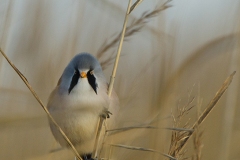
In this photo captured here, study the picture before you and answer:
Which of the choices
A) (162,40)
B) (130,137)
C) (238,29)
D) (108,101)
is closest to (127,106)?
(108,101)

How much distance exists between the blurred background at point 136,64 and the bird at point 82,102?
0.17 feet

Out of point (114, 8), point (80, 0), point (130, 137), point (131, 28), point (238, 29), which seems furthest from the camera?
point (80, 0)

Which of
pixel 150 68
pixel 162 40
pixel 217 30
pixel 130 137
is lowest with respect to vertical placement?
pixel 130 137

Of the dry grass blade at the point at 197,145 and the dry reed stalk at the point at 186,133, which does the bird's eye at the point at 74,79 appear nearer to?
the dry reed stalk at the point at 186,133

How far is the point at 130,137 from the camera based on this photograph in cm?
113

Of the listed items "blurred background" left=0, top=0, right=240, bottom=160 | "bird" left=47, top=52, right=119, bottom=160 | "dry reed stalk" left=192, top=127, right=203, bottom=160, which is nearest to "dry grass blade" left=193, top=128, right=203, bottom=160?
"dry reed stalk" left=192, top=127, right=203, bottom=160

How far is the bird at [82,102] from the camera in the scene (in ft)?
4.25

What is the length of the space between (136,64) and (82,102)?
1.46ft

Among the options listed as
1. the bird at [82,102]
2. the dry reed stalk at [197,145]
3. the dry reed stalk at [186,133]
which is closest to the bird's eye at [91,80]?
the bird at [82,102]

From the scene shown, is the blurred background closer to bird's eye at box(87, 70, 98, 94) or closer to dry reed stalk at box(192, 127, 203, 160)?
bird's eye at box(87, 70, 98, 94)

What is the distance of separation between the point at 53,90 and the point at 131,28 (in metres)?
0.40

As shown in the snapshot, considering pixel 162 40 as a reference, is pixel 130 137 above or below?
below

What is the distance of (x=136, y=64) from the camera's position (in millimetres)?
1661

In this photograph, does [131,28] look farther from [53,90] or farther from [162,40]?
[53,90]
